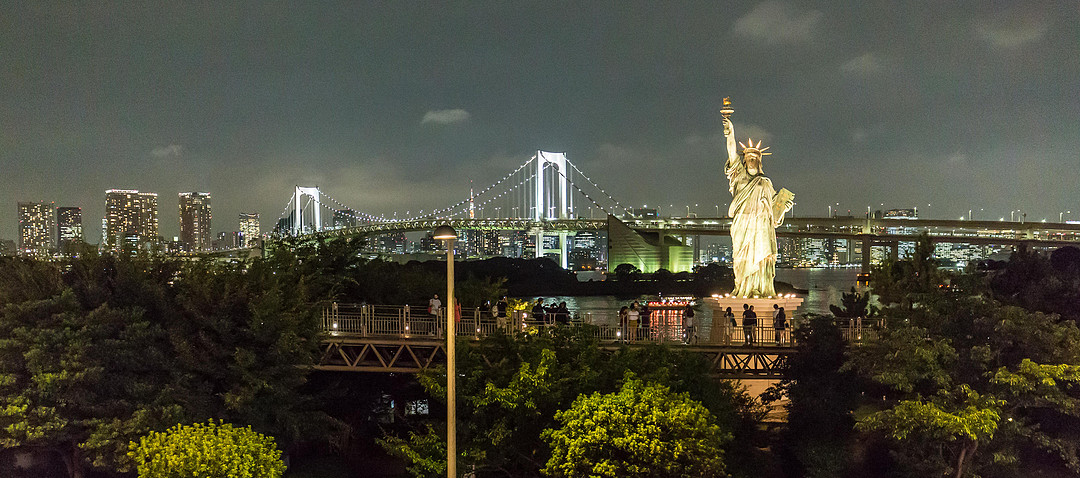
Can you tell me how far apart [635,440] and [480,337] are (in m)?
5.84

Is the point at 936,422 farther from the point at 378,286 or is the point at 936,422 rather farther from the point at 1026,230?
the point at 1026,230

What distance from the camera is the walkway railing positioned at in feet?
51.8

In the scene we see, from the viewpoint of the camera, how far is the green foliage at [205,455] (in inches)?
436

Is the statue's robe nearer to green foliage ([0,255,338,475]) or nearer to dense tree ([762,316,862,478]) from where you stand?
dense tree ([762,316,862,478])

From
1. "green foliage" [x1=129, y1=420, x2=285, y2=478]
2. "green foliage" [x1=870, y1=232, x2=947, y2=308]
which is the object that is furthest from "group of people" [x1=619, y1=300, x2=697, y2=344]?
"green foliage" [x1=129, y1=420, x2=285, y2=478]

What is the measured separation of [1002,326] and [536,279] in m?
52.0

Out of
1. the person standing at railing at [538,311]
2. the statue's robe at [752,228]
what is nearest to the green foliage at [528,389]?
the person standing at railing at [538,311]

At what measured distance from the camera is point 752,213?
18.0m

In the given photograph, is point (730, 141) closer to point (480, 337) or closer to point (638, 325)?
point (638, 325)

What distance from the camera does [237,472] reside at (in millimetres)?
11398

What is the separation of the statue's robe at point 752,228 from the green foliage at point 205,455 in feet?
38.4

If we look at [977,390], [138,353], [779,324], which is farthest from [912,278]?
[138,353]

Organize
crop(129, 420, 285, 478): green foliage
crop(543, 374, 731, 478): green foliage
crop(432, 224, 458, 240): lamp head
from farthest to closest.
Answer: crop(129, 420, 285, 478): green foliage
crop(543, 374, 731, 478): green foliage
crop(432, 224, 458, 240): lamp head

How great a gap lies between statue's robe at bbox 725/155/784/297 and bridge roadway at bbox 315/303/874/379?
1.17 m
